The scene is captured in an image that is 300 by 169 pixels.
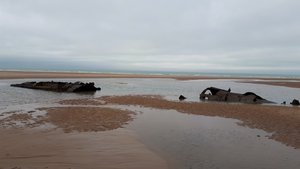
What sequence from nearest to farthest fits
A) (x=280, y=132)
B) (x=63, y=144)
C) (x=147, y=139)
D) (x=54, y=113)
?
(x=63, y=144) < (x=147, y=139) < (x=280, y=132) < (x=54, y=113)

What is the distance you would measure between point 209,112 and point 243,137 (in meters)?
7.80

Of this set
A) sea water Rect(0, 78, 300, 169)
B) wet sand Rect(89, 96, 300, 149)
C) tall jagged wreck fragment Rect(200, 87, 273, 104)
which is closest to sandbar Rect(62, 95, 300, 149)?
wet sand Rect(89, 96, 300, 149)

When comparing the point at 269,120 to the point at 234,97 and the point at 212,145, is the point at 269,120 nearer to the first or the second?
the point at 212,145

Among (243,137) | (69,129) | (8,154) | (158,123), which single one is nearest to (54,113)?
(69,129)

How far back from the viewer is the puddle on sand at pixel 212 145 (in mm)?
8703

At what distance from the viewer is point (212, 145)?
35.1 ft

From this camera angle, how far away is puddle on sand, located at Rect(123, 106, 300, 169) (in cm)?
870

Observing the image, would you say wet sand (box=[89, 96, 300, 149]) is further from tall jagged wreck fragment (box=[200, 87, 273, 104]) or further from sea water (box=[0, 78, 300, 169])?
tall jagged wreck fragment (box=[200, 87, 273, 104])

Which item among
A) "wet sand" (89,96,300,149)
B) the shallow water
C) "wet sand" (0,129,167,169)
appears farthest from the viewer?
the shallow water

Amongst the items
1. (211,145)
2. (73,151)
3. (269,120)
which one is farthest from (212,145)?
(269,120)

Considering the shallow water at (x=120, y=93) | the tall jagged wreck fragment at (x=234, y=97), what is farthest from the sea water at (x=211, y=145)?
the tall jagged wreck fragment at (x=234, y=97)

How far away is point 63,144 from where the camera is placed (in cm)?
1012

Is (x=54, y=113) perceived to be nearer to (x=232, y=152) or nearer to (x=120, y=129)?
(x=120, y=129)

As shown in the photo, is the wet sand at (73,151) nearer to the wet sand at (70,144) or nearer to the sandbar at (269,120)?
the wet sand at (70,144)
